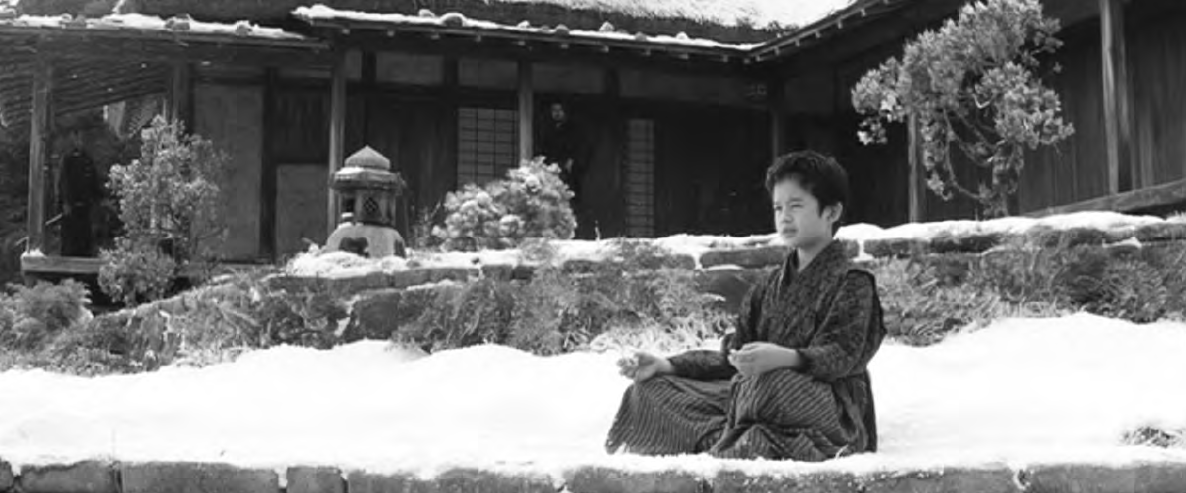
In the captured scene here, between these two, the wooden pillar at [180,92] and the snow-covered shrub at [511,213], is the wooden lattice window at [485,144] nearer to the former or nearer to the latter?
the wooden pillar at [180,92]

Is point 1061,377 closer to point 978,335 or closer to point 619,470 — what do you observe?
point 978,335

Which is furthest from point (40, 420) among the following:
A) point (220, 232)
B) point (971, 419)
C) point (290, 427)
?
point (220, 232)

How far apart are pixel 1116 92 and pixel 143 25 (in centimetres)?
863

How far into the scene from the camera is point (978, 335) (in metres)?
6.93

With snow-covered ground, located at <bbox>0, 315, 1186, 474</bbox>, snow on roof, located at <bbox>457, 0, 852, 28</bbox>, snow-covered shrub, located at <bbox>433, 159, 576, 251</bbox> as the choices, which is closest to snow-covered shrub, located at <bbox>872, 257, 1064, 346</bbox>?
snow-covered ground, located at <bbox>0, 315, 1186, 474</bbox>

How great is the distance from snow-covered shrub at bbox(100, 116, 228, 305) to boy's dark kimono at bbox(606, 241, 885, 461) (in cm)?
905

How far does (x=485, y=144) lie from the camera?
15781 millimetres

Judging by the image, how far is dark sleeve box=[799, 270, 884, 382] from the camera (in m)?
4.37

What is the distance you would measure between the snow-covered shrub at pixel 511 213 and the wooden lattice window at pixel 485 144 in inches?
133

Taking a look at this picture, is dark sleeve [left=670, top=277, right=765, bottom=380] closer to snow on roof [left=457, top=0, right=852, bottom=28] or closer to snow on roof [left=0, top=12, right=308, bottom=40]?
snow on roof [left=0, top=12, right=308, bottom=40]

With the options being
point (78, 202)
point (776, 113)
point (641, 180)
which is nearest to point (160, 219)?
point (78, 202)

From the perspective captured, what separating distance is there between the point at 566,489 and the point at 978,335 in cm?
352

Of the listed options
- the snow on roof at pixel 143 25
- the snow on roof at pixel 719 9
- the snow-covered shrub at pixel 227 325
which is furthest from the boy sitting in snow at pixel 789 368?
the snow on roof at pixel 719 9

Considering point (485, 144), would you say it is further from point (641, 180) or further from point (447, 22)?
point (447, 22)
